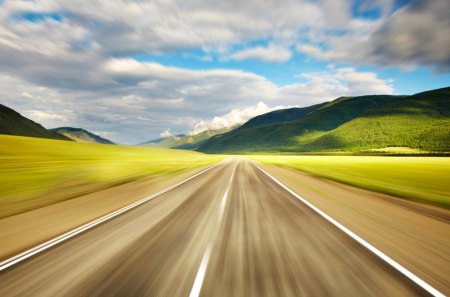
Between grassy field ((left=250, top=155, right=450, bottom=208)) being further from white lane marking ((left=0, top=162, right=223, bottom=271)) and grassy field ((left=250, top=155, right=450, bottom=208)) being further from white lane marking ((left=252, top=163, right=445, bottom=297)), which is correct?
white lane marking ((left=0, top=162, right=223, bottom=271))

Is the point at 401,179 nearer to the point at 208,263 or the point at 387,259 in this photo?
the point at 387,259

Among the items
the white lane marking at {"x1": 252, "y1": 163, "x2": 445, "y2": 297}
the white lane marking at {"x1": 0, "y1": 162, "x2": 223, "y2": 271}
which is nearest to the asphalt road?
Result: the white lane marking at {"x1": 252, "y1": 163, "x2": 445, "y2": 297}

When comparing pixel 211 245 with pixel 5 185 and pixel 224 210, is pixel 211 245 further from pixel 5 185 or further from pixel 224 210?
pixel 5 185

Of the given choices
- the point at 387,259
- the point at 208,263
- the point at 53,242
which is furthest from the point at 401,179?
the point at 53,242

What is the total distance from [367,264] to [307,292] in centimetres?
161

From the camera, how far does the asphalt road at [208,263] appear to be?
→ 3711 mm

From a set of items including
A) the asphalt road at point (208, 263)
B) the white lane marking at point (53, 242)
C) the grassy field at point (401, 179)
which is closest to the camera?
the asphalt road at point (208, 263)

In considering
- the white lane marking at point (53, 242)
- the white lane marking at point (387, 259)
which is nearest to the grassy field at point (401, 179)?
the white lane marking at point (387, 259)

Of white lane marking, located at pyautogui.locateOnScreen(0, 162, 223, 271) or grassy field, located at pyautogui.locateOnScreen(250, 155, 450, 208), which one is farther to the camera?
grassy field, located at pyautogui.locateOnScreen(250, 155, 450, 208)

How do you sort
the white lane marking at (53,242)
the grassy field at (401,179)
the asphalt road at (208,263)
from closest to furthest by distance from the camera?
the asphalt road at (208,263) < the white lane marking at (53,242) < the grassy field at (401,179)

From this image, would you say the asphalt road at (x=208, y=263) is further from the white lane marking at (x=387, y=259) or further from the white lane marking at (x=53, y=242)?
the white lane marking at (x=53, y=242)

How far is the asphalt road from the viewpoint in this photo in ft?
12.2

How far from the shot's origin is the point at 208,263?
14.9 feet

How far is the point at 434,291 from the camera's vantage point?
364 centimetres
